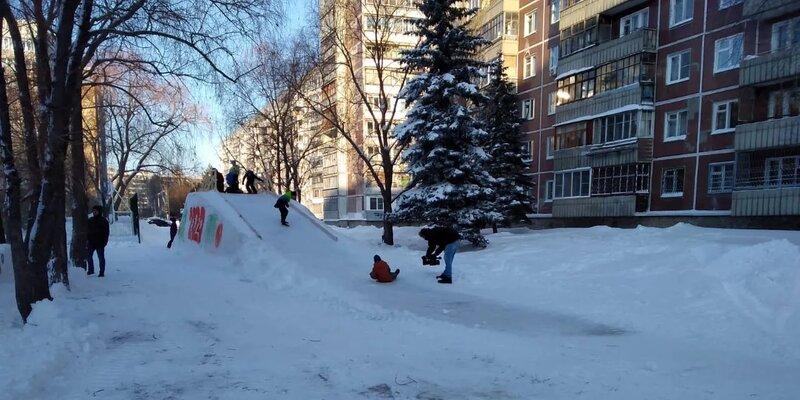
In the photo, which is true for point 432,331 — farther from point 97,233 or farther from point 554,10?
point 554,10

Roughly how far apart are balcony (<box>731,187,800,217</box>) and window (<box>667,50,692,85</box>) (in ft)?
21.5

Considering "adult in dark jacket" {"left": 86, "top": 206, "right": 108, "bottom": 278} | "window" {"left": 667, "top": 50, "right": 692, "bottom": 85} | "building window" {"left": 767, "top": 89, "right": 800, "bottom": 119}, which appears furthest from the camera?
"window" {"left": 667, "top": 50, "right": 692, "bottom": 85}

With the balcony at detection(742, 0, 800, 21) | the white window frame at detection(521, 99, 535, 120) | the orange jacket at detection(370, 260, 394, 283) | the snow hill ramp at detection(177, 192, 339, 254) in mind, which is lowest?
the orange jacket at detection(370, 260, 394, 283)

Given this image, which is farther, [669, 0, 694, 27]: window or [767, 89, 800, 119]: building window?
[669, 0, 694, 27]: window

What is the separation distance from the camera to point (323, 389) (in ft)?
15.1

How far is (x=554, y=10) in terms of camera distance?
1230 inches

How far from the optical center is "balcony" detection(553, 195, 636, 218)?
23.8m

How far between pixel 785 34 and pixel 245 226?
20312 mm

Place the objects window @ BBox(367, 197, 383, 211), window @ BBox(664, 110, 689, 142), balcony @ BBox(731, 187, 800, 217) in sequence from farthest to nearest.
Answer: window @ BBox(367, 197, 383, 211), window @ BBox(664, 110, 689, 142), balcony @ BBox(731, 187, 800, 217)

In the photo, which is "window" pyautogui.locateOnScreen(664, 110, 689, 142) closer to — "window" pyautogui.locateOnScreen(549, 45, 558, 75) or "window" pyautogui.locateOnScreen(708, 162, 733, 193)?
"window" pyautogui.locateOnScreen(708, 162, 733, 193)

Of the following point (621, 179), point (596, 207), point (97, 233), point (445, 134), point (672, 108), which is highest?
point (672, 108)

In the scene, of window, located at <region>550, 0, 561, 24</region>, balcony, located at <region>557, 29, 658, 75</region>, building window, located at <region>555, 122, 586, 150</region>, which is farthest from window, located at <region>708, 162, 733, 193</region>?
window, located at <region>550, 0, 561, 24</region>

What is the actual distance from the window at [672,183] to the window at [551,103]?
30.7 ft

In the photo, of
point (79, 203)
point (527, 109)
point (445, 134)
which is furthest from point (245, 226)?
point (527, 109)
